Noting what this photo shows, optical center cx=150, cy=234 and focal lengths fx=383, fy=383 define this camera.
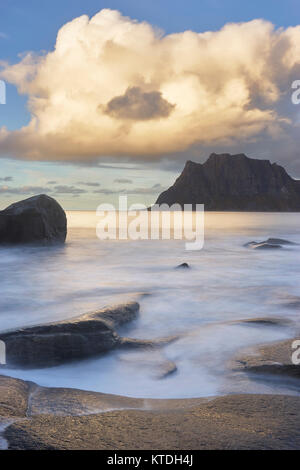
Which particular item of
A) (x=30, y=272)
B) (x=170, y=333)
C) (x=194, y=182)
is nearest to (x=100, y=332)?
(x=170, y=333)

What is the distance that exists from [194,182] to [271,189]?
40773 millimetres

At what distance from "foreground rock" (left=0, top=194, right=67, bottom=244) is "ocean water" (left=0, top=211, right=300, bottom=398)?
0.92 metres

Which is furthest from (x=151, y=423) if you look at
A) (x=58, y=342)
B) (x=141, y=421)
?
(x=58, y=342)

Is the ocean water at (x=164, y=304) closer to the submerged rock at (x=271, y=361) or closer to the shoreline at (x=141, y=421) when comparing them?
the submerged rock at (x=271, y=361)

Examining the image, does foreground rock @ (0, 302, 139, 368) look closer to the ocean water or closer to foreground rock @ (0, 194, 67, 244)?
the ocean water

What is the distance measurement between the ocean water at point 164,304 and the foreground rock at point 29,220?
3.01 ft

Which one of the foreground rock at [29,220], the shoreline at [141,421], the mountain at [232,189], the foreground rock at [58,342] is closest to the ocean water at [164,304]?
the foreground rock at [58,342]

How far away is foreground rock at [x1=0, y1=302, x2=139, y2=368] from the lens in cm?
461

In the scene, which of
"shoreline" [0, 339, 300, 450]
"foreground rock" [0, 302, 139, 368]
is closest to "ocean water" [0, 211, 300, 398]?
"foreground rock" [0, 302, 139, 368]

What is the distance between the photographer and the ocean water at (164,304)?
428cm

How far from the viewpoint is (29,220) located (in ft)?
61.3

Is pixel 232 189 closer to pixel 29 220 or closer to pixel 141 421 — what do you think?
pixel 29 220

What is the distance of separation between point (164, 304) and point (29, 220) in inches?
480

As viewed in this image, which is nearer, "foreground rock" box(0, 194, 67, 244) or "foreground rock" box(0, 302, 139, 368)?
"foreground rock" box(0, 302, 139, 368)
